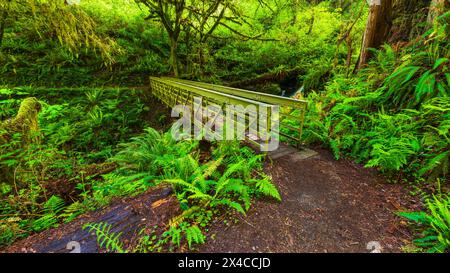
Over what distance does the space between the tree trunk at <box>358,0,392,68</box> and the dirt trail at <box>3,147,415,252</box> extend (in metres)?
4.69

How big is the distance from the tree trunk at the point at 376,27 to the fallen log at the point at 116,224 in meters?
7.16

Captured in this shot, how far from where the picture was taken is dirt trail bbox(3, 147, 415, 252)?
255cm

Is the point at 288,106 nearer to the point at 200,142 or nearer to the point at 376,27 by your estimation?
the point at 200,142

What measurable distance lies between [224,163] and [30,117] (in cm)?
408

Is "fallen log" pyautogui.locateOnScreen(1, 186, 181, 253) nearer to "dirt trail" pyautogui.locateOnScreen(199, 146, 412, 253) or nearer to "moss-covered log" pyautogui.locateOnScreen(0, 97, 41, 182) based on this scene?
"dirt trail" pyautogui.locateOnScreen(199, 146, 412, 253)

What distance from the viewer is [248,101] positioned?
4012 millimetres

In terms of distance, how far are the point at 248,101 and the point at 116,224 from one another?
9.70ft

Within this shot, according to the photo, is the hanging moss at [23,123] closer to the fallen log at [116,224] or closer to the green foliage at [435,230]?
the fallen log at [116,224]

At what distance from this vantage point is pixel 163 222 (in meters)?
2.70

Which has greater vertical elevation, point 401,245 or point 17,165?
point 17,165

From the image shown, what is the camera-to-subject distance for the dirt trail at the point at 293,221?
2549 mm

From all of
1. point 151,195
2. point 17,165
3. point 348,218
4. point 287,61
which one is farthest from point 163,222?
point 287,61
